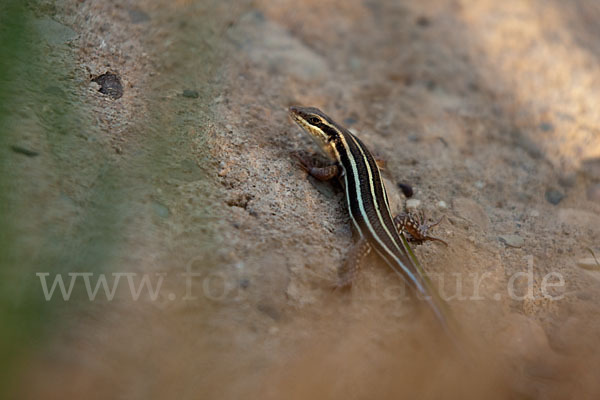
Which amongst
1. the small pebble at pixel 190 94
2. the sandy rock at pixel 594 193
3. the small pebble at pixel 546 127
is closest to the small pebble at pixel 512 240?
the sandy rock at pixel 594 193

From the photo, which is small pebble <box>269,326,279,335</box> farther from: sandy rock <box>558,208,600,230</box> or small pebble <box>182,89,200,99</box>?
sandy rock <box>558,208,600,230</box>

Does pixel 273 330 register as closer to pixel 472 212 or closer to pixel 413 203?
pixel 413 203

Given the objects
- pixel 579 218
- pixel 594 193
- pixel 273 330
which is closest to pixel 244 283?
pixel 273 330

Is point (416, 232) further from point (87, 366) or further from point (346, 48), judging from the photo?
point (346, 48)

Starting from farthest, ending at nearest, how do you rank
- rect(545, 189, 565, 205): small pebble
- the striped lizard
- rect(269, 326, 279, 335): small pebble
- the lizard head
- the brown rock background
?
rect(545, 189, 565, 205): small pebble → the lizard head → the striped lizard → rect(269, 326, 279, 335): small pebble → the brown rock background

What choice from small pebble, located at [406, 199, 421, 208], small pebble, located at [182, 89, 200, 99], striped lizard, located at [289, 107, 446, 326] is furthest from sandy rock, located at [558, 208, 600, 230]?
small pebble, located at [182, 89, 200, 99]

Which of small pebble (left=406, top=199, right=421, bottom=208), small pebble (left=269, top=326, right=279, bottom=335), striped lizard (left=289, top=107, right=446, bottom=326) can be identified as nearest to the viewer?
small pebble (left=269, top=326, right=279, bottom=335)

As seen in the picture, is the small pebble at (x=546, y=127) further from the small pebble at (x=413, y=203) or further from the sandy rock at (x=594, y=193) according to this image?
the small pebble at (x=413, y=203)
